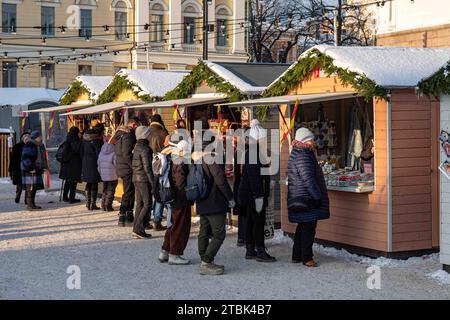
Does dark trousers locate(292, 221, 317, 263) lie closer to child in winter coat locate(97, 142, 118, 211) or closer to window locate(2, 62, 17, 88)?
child in winter coat locate(97, 142, 118, 211)

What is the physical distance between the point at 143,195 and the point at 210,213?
284 centimetres

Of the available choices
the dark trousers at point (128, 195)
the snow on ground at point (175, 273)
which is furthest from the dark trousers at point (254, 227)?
the dark trousers at point (128, 195)

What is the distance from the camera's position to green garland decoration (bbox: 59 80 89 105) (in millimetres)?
19881

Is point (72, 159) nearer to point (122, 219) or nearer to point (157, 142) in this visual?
point (122, 219)

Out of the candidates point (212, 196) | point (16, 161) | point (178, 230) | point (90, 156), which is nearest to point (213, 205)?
point (212, 196)

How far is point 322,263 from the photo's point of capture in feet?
31.7

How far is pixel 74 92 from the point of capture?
66.9 ft

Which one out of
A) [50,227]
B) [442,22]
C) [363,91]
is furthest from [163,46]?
[363,91]

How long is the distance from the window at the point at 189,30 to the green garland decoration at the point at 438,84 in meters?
46.6

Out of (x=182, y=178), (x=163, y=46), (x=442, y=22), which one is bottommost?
(x=182, y=178)

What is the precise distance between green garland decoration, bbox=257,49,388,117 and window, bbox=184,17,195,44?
43.2 metres

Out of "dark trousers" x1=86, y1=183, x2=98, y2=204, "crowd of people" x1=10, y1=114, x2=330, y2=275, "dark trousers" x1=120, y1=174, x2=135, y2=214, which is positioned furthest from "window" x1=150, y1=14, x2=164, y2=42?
"crowd of people" x1=10, y1=114, x2=330, y2=275

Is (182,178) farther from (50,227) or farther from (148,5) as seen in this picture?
(148,5)

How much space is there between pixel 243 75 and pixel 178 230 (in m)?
4.60
